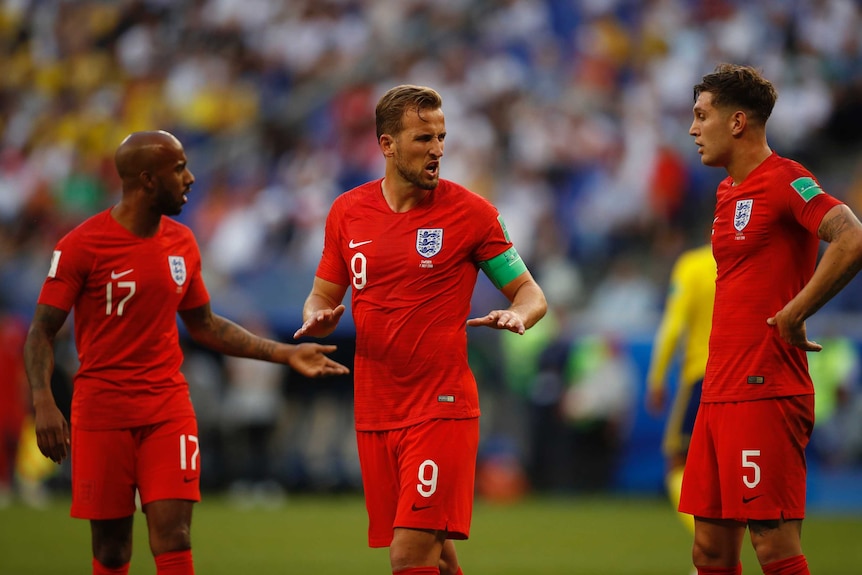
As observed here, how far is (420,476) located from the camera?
579 cm

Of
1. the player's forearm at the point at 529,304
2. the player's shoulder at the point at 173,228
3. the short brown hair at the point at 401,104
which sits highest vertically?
the short brown hair at the point at 401,104

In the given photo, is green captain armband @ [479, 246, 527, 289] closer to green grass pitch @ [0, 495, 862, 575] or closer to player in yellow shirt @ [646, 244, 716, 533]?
player in yellow shirt @ [646, 244, 716, 533]

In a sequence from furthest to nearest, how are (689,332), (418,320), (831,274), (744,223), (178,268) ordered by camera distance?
(689,332)
(178,268)
(418,320)
(744,223)
(831,274)

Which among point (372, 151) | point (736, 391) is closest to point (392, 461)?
point (736, 391)

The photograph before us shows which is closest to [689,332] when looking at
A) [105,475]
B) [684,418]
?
[684,418]

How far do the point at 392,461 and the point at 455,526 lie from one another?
43 cm

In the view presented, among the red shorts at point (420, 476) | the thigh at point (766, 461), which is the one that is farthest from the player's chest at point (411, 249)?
the thigh at point (766, 461)

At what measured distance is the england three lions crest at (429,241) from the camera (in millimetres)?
6031

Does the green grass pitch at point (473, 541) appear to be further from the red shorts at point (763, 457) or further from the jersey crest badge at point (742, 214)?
the jersey crest badge at point (742, 214)

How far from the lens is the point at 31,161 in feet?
71.4

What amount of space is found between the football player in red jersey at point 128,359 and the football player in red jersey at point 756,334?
1902 mm

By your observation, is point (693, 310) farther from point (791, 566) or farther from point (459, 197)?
point (791, 566)

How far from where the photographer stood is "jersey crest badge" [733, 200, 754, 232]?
19.1 feet

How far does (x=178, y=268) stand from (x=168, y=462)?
1022 millimetres
